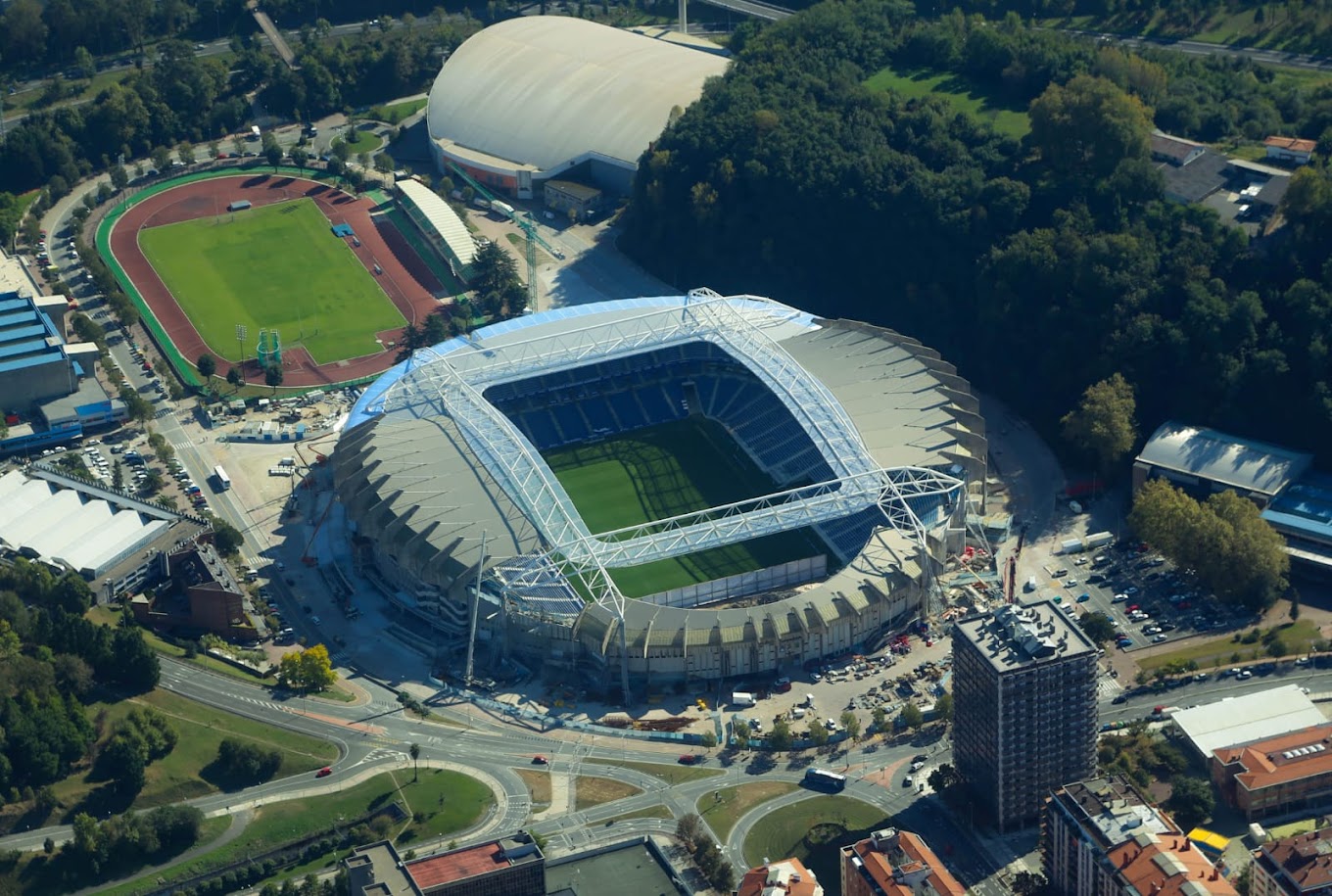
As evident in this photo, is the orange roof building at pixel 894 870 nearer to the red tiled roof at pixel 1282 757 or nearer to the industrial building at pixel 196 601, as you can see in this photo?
the red tiled roof at pixel 1282 757

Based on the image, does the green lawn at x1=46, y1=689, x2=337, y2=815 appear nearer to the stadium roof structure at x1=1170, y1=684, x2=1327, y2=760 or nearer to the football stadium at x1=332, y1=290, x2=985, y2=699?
the football stadium at x1=332, y1=290, x2=985, y2=699

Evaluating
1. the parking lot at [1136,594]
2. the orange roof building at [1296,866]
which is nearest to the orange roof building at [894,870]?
the orange roof building at [1296,866]

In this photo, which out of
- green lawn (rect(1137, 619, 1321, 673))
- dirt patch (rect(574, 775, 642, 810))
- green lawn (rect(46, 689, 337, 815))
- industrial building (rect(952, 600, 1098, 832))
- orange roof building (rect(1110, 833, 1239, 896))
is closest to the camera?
orange roof building (rect(1110, 833, 1239, 896))

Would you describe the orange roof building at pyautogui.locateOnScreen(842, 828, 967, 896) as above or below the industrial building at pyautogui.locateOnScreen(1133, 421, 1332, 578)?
below

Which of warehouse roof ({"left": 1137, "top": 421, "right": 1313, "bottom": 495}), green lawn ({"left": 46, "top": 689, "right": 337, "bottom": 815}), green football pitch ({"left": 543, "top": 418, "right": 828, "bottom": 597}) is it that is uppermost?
warehouse roof ({"left": 1137, "top": 421, "right": 1313, "bottom": 495})

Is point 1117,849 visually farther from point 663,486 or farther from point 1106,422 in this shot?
point 663,486

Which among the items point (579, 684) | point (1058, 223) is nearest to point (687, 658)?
point (579, 684)

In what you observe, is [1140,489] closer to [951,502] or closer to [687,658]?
[951,502]

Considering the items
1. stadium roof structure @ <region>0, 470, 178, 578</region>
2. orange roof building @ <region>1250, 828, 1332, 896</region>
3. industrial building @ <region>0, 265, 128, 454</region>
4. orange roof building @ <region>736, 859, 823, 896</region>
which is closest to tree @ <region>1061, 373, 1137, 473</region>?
orange roof building @ <region>1250, 828, 1332, 896</region>
